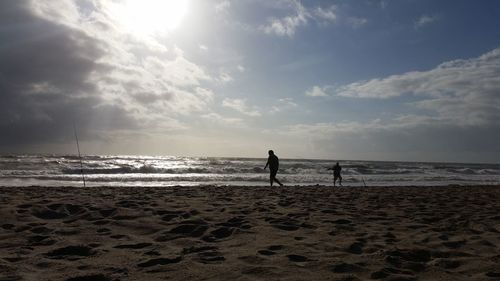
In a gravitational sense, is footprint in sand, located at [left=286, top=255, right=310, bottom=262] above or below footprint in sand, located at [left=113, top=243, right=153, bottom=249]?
below

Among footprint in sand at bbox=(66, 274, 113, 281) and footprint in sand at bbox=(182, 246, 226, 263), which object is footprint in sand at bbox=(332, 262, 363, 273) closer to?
footprint in sand at bbox=(182, 246, 226, 263)

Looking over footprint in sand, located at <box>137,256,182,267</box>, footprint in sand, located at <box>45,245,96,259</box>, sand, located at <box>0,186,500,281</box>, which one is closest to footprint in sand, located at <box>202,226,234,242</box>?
sand, located at <box>0,186,500,281</box>

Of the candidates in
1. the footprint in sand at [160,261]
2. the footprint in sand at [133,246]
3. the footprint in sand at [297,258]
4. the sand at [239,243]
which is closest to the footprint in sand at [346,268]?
the sand at [239,243]

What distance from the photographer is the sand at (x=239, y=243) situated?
3457 millimetres

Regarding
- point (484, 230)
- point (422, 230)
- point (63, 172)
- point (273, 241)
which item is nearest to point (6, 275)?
point (273, 241)

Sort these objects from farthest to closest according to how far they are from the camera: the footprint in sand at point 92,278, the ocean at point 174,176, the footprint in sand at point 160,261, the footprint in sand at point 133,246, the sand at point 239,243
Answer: the ocean at point 174,176
the footprint in sand at point 133,246
the footprint in sand at point 160,261
the sand at point 239,243
the footprint in sand at point 92,278

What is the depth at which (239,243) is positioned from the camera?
4.55 meters

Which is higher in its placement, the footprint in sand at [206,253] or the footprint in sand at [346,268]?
the footprint in sand at [206,253]

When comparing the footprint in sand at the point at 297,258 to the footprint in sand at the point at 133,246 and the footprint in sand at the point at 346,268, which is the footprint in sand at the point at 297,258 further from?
the footprint in sand at the point at 133,246

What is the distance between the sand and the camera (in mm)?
3457

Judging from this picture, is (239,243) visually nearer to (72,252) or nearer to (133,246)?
(133,246)

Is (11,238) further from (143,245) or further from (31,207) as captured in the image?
(31,207)

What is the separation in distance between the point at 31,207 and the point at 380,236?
18.6 ft

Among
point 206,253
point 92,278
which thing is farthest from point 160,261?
point 92,278
